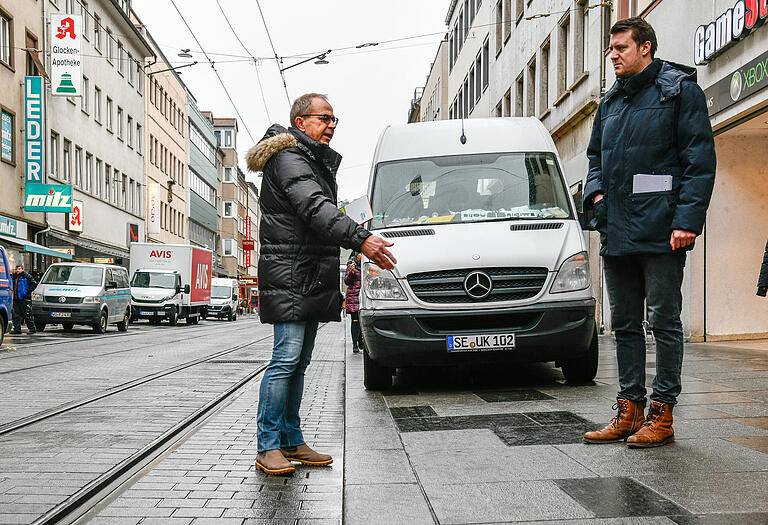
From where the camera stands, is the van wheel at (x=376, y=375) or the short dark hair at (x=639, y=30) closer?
the short dark hair at (x=639, y=30)

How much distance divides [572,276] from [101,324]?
1926 cm

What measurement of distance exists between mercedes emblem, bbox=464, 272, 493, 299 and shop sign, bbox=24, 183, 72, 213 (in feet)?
86.7

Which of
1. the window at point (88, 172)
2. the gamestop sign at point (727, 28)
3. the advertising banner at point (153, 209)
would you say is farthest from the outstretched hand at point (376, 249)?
the advertising banner at point (153, 209)

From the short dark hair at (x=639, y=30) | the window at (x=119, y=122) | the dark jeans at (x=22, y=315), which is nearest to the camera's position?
the short dark hair at (x=639, y=30)

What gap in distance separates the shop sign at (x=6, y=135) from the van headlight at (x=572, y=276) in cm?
2602

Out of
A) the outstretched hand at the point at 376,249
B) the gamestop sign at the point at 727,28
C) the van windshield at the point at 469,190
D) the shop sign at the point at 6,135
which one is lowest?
the outstretched hand at the point at 376,249

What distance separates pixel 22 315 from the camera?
23797mm

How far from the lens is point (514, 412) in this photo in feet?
20.4

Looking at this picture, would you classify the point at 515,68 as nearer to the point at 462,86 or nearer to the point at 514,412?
the point at 462,86

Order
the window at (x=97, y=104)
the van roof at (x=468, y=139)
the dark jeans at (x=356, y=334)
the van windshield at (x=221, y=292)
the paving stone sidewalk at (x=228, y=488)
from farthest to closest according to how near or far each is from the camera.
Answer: the van windshield at (x=221, y=292)
the window at (x=97, y=104)
the dark jeans at (x=356, y=334)
the van roof at (x=468, y=139)
the paving stone sidewalk at (x=228, y=488)

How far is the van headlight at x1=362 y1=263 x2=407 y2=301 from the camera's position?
720 cm

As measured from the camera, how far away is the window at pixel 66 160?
3606cm

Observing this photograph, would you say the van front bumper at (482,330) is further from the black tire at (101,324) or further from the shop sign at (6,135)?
the shop sign at (6,135)

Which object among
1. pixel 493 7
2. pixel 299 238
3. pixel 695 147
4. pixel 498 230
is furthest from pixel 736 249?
pixel 493 7
